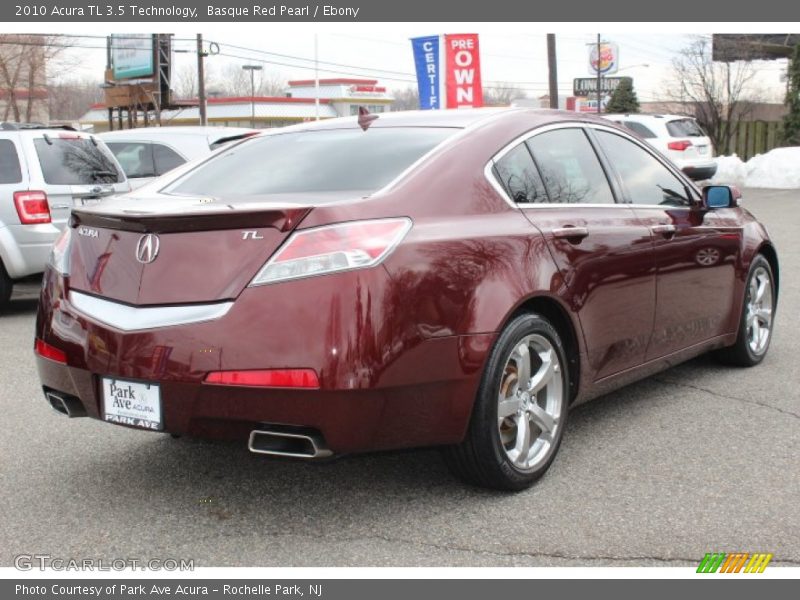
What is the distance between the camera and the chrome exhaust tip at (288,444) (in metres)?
3.40

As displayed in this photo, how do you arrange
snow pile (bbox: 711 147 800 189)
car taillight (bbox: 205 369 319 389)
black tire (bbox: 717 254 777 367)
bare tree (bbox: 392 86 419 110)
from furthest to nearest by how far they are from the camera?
bare tree (bbox: 392 86 419 110)
snow pile (bbox: 711 147 800 189)
black tire (bbox: 717 254 777 367)
car taillight (bbox: 205 369 319 389)

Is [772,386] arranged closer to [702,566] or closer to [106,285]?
[702,566]

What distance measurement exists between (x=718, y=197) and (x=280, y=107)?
8632 centimetres

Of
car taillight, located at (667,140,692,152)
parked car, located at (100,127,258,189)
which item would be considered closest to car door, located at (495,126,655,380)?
parked car, located at (100,127,258,189)

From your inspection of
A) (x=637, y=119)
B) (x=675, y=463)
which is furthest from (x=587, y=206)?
(x=637, y=119)

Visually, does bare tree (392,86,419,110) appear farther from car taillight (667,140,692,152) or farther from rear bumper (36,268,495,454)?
rear bumper (36,268,495,454)

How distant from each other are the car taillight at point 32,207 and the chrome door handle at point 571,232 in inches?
238

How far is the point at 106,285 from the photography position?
371 cm

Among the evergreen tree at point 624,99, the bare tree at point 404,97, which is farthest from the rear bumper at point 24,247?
the bare tree at point 404,97

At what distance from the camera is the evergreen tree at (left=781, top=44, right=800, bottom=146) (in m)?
31.9

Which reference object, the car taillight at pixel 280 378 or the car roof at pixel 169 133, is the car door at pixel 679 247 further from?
the car roof at pixel 169 133

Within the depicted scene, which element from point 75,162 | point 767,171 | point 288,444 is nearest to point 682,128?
point 767,171

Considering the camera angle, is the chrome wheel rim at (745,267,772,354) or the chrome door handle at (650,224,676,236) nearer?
the chrome door handle at (650,224,676,236)

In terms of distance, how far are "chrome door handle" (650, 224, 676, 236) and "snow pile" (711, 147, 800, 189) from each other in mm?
21655
